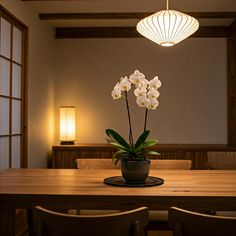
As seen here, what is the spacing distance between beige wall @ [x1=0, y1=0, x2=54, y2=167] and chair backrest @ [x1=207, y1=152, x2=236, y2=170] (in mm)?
1960

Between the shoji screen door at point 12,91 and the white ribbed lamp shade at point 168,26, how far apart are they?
1.39 m

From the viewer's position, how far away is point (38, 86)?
13.4 ft

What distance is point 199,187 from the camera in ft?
6.18

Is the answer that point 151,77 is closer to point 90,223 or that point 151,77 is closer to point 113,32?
point 113,32

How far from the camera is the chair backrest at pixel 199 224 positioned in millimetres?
1277

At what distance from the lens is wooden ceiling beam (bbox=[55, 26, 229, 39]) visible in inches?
183

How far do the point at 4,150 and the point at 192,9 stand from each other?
8.17ft

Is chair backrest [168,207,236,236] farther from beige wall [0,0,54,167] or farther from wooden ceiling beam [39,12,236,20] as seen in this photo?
wooden ceiling beam [39,12,236,20]

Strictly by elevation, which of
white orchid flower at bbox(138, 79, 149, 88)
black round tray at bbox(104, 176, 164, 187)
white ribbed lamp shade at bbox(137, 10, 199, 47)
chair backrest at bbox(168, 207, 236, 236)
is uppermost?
white ribbed lamp shade at bbox(137, 10, 199, 47)

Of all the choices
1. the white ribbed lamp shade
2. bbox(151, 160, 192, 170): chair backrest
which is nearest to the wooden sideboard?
bbox(151, 160, 192, 170): chair backrest

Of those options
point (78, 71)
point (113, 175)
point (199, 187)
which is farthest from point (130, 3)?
point (199, 187)

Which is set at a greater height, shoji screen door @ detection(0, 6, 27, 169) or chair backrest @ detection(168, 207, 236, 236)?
shoji screen door @ detection(0, 6, 27, 169)

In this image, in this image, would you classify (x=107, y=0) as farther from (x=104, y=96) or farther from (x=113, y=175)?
(x=113, y=175)

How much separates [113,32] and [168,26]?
245 cm
